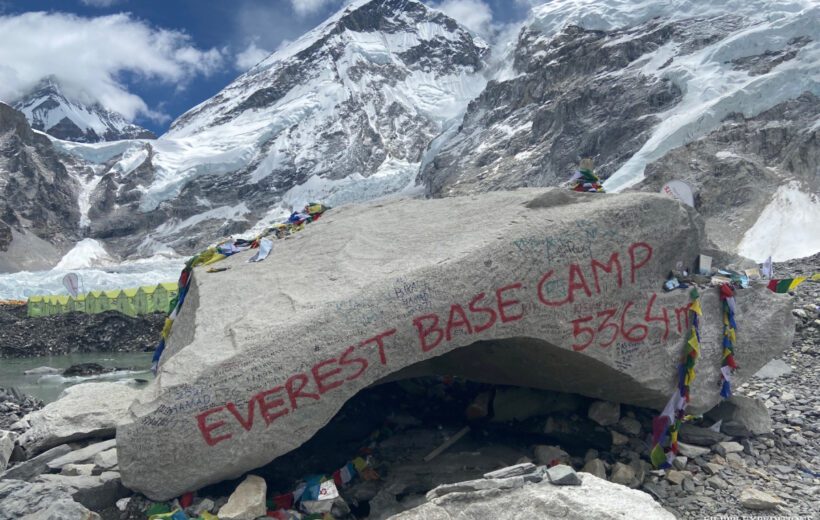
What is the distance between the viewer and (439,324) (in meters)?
5.61

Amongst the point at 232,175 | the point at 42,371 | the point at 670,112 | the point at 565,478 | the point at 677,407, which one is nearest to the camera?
the point at 565,478

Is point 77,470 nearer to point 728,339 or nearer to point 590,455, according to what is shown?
point 590,455

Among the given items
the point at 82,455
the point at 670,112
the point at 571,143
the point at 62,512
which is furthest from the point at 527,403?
the point at 571,143

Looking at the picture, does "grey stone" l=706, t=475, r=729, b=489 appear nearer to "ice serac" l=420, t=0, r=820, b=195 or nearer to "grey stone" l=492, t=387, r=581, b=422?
"grey stone" l=492, t=387, r=581, b=422

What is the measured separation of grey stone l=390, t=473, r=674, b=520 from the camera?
393 centimetres

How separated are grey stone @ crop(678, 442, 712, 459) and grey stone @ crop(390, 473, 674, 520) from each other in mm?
2218

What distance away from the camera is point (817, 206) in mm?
45125

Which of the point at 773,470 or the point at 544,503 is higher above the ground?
the point at 544,503

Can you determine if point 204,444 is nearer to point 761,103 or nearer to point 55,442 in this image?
point 55,442

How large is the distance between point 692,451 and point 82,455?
621cm

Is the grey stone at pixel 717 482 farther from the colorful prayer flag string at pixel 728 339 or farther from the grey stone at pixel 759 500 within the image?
the colorful prayer flag string at pixel 728 339

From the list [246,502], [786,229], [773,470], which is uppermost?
[246,502]

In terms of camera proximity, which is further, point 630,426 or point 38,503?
point 630,426

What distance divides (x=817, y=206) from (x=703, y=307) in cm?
4714
